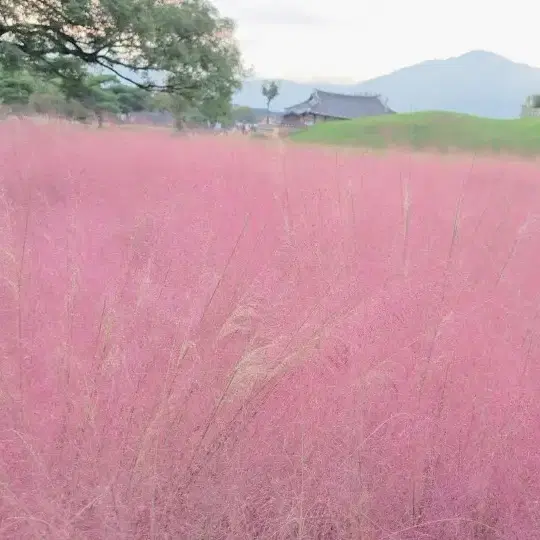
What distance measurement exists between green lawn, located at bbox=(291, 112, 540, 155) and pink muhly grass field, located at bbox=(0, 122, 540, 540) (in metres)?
13.5

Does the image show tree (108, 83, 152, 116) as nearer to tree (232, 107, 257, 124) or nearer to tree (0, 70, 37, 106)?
tree (232, 107, 257, 124)

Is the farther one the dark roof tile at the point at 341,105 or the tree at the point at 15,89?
the dark roof tile at the point at 341,105

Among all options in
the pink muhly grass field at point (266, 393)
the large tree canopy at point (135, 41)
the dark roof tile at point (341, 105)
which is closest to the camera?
the pink muhly grass field at point (266, 393)

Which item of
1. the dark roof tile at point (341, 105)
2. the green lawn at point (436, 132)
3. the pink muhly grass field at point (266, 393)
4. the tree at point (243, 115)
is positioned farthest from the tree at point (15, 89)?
the pink muhly grass field at point (266, 393)

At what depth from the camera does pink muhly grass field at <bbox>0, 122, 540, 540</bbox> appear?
1.26m

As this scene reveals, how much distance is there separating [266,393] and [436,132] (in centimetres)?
1798

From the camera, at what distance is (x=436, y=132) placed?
17953 millimetres

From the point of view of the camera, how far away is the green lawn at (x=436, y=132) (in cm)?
1576

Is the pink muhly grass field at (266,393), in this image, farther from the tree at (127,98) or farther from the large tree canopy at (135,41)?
the tree at (127,98)

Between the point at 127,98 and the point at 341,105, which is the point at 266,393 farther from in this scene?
the point at 341,105

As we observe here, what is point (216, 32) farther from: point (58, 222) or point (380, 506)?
point (380, 506)

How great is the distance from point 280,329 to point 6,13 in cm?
799

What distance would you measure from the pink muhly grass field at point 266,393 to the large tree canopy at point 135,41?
646 cm

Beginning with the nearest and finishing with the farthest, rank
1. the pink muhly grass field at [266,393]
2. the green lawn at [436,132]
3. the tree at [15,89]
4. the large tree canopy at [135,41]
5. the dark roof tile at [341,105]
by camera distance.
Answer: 1. the pink muhly grass field at [266,393]
2. the large tree canopy at [135,41]
3. the green lawn at [436,132]
4. the tree at [15,89]
5. the dark roof tile at [341,105]
